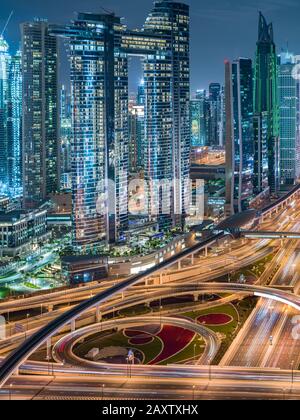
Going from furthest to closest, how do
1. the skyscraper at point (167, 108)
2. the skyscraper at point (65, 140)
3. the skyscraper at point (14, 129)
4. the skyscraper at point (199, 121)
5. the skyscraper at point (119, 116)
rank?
1. the skyscraper at point (199, 121)
2. the skyscraper at point (14, 129)
3. the skyscraper at point (65, 140)
4. the skyscraper at point (167, 108)
5. the skyscraper at point (119, 116)

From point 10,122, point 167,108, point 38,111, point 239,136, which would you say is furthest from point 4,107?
point 239,136

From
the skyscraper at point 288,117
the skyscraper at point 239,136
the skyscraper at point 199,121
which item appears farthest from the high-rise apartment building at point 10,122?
the skyscraper at point 199,121

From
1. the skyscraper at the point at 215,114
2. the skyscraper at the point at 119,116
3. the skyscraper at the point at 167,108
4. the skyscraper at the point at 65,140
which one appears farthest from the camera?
the skyscraper at the point at 215,114

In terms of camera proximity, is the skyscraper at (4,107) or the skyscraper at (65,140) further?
the skyscraper at (4,107)

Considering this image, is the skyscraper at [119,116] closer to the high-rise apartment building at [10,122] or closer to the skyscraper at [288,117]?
the high-rise apartment building at [10,122]

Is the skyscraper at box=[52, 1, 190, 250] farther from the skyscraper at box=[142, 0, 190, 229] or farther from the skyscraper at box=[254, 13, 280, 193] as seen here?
the skyscraper at box=[254, 13, 280, 193]

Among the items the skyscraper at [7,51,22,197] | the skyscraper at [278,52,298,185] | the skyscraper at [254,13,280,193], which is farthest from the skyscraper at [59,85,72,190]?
the skyscraper at [278,52,298,185]

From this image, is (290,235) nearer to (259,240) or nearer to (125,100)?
(259,240)

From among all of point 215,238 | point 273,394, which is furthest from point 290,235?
point 273,394
